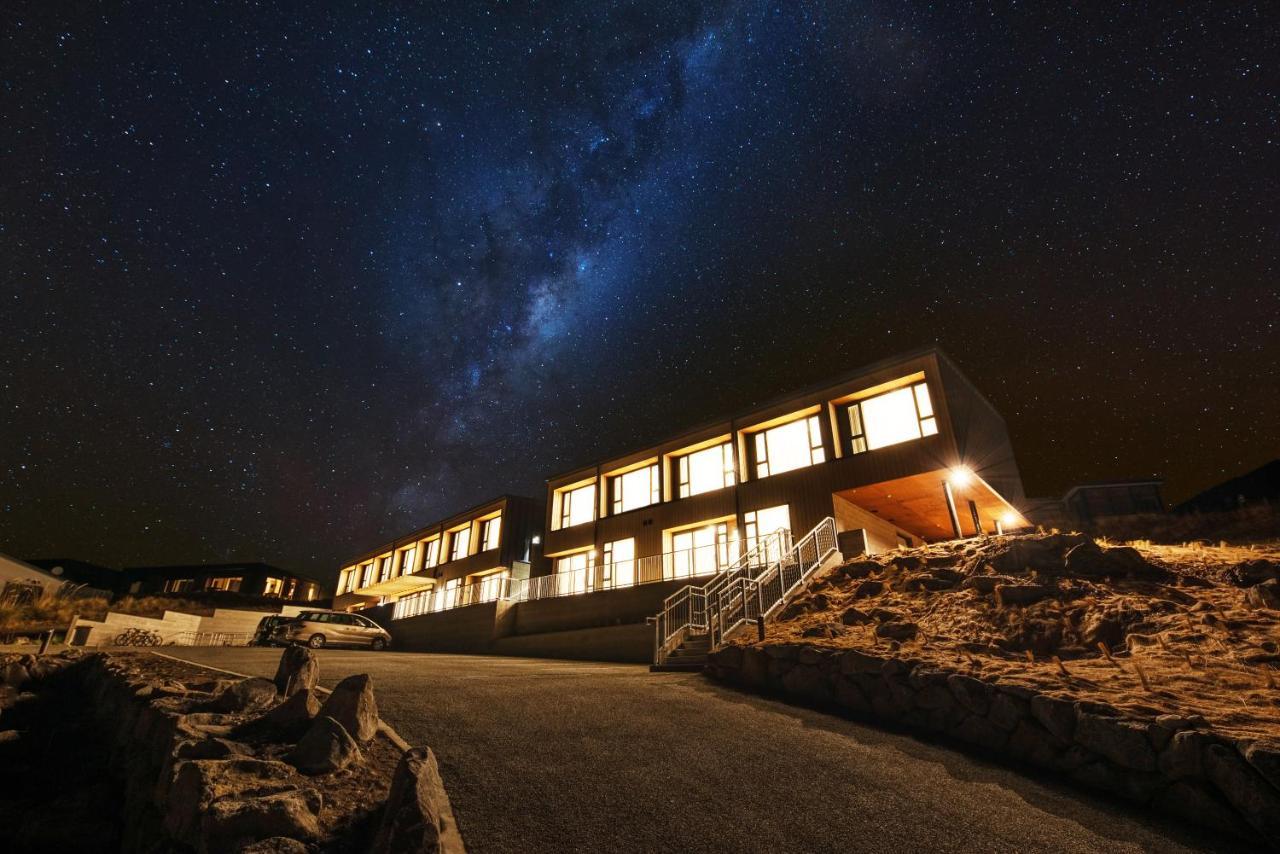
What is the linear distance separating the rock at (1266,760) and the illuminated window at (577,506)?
81.0 ft

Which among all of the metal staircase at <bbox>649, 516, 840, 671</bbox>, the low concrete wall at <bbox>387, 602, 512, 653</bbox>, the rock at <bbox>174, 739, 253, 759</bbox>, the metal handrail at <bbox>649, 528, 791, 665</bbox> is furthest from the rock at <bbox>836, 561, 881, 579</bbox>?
the low concrete wall at <bbox>387, 602, 512, 653</bbox>

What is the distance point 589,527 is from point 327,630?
11.5m

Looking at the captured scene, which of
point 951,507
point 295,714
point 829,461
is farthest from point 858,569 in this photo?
point 295,714

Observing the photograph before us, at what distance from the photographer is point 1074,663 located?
7074 mm

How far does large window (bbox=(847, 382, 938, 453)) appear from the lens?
61.1 feet

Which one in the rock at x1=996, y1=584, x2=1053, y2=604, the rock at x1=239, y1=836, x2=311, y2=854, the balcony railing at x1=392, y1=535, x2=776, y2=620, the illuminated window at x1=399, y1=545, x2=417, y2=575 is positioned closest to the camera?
the rock at x1=239, y1=836, x2=311, y2=854

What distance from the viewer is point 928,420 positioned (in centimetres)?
1841

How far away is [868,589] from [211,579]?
63165 millimetres

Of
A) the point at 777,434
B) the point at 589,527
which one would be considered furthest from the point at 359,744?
the point at 589,527

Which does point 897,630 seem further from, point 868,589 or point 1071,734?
point 1071,734

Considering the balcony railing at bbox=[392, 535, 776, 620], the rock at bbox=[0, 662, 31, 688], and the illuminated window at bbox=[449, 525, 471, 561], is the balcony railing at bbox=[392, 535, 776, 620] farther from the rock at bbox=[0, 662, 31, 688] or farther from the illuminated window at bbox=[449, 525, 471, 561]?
the rock at bbox=[0, 662, 31, 688]

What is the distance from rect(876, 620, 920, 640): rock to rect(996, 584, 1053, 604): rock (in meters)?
1.61

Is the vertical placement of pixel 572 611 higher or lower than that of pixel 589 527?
lower

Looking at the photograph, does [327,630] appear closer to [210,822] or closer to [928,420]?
[210,822]
